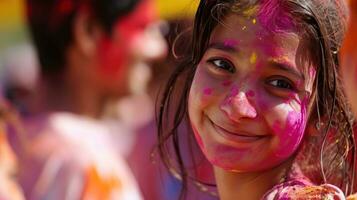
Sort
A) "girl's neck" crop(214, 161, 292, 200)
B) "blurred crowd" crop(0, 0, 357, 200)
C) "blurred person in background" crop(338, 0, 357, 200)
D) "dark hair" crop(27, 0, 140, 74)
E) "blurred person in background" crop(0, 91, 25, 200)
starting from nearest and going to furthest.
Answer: "girl's neck" crop(214, 161, 292, 200) < "blurred person in background" crop(338, 0, 357, 200) < "blurred person in background" crop(0, 91, 25, 200) < "blurred crowd" crop(0, 0, 357, 200) < "dark hair" crop(27, 0, 140, 74)

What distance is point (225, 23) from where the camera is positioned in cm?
188

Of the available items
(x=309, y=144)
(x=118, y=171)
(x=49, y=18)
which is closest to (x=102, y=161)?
(x=118, y=171)

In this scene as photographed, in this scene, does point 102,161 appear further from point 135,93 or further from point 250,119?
point 250,119

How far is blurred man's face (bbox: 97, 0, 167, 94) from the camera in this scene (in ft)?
12.6

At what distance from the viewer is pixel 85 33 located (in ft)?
12.5

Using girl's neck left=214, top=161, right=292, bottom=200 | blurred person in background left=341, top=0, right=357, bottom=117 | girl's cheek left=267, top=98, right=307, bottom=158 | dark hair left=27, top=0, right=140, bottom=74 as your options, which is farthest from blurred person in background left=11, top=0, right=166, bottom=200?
girl's cheek left=267, top=98, right=307, bottom=158

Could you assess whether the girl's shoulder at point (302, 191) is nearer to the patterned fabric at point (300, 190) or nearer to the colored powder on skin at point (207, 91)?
the patterned fabric at point (300, 190)

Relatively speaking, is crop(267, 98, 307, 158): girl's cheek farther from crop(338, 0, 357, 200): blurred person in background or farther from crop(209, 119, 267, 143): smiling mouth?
crop(338, 0, 357, 200): blurred person in background

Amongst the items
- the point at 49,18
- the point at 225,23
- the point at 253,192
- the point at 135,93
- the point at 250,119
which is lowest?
the point at 135,93

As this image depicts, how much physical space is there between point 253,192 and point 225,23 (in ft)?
1.03

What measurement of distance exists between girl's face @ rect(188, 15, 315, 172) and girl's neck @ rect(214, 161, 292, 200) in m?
0.03

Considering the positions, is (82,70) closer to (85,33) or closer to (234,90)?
(85,33)

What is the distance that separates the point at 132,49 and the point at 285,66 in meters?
2.10

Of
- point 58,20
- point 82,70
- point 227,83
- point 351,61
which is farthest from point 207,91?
point 82,70
